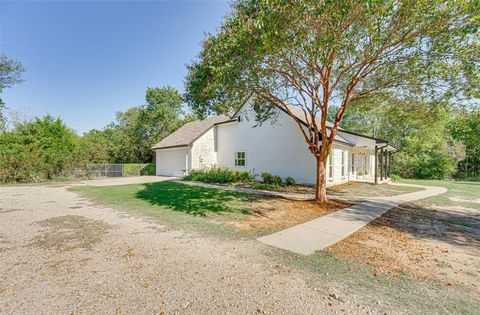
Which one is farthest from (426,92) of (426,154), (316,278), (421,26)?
(426,154)

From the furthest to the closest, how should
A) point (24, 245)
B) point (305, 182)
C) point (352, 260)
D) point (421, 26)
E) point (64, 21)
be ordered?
point (305, 182) → point (64, 21) → point (421, 26) → point (24, 245) → point (352, 260)

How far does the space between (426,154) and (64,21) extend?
35.9 m

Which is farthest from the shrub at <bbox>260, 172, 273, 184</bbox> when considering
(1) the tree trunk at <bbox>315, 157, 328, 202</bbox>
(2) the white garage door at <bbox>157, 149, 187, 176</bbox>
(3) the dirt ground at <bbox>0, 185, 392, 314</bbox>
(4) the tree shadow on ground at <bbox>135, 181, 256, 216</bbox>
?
(3) the dirt ground at <bbox>0, 185, 392, 314</bbox>

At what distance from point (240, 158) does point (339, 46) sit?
43.5 feet

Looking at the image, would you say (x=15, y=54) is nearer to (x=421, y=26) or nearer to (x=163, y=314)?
(x=163, y=314)

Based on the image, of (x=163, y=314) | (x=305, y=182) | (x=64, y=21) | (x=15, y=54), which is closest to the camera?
(x=163, y=314)

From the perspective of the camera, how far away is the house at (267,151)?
15055 millimetres

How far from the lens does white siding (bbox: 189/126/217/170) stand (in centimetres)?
1997

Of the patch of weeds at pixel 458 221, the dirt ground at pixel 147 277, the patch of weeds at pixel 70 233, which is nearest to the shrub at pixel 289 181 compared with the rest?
the patch of weeds at pixel 458 221

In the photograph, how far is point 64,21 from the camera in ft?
33.5

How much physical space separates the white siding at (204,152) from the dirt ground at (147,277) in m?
14.5

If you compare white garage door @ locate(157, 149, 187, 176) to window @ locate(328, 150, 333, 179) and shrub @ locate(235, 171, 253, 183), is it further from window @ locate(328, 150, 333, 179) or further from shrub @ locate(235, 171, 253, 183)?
Result: window @ locate(328, 150, 333, 179)

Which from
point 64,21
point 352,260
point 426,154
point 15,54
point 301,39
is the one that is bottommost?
point 352,260

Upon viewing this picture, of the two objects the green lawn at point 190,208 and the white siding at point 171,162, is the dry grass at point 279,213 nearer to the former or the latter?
the green lawn at point 190,208
